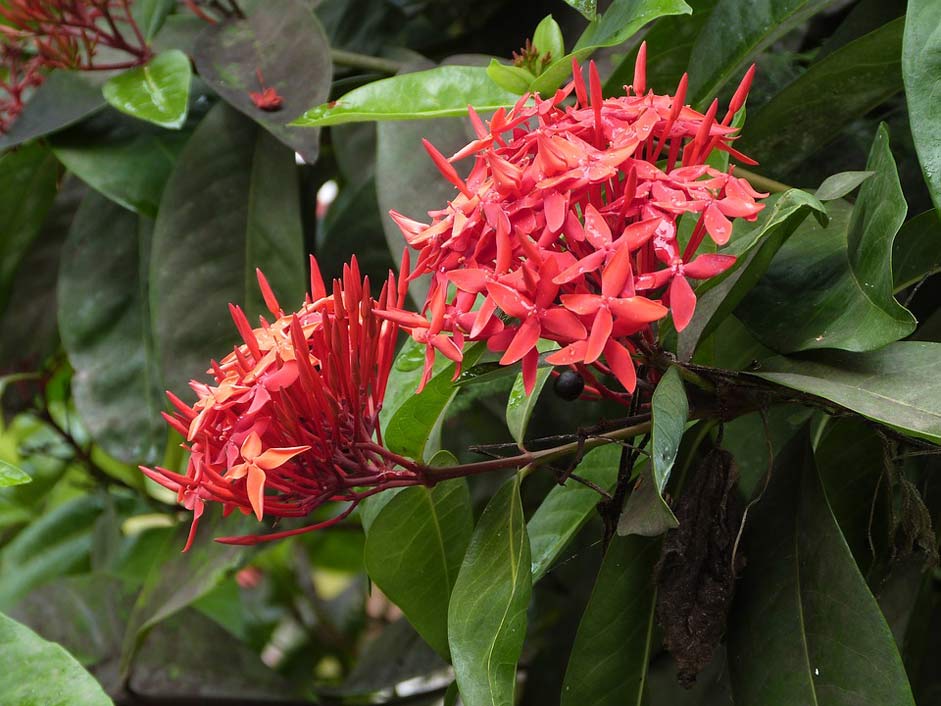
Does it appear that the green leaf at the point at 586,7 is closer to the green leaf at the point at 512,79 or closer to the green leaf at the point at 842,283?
the green leaf at the point at 512,79

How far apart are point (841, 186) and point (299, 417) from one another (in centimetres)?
35

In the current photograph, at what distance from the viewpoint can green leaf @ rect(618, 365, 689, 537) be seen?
0.51 m

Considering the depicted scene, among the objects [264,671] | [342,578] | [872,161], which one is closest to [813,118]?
[872,161]

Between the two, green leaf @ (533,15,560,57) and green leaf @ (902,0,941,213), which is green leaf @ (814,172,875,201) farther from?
green leaf @ (533,15,560,57)

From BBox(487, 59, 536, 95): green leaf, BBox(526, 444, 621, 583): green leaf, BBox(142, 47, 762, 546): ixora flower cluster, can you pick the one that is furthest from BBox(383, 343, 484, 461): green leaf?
BBox(487, 59, 536, 95): green leaf

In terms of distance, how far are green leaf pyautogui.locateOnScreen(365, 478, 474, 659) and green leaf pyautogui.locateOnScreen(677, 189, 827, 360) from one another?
21cm

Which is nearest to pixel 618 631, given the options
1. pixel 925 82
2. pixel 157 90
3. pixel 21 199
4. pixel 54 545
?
pixel 925 82

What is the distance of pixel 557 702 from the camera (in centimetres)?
117

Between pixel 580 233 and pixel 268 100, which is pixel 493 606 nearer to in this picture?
pixel 580 233

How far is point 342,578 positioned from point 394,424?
5.34ft

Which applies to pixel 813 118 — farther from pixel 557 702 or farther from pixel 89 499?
pixel 89 499

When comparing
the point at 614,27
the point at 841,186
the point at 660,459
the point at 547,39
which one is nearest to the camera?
the point at 660,459

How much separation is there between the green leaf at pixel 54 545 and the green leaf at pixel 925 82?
4.67 ft

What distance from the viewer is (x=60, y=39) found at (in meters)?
1.10
